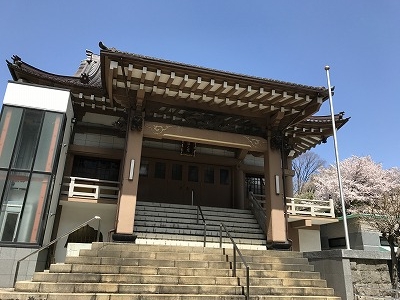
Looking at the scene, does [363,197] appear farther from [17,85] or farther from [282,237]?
[17,85]

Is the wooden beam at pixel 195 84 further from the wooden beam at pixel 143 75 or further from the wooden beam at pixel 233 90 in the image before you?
the wooden beam at pixel 143 75

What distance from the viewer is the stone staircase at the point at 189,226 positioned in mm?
9992

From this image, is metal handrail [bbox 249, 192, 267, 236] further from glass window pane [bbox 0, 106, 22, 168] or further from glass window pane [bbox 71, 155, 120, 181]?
glass window pane [bbox 0, 106, 22, 168]

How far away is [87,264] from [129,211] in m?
2.61

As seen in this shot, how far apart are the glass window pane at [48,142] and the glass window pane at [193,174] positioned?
19.6 ft

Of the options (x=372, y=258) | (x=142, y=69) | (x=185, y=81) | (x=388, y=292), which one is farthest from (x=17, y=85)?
(x=388, y=292)

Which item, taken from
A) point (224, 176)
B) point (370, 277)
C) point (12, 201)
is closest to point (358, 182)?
point (224, 176)

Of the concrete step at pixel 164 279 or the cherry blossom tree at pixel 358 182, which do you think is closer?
the concrete step at pixel 164 279

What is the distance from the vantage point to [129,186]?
956cm

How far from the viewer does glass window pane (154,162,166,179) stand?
1350cm

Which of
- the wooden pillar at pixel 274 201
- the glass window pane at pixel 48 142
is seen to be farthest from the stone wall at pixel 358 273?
the glass window pane at pixel 48 142

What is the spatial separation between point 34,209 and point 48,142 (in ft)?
6.95

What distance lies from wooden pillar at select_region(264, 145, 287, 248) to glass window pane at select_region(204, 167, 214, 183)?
3.54 meters

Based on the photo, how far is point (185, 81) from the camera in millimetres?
9594
